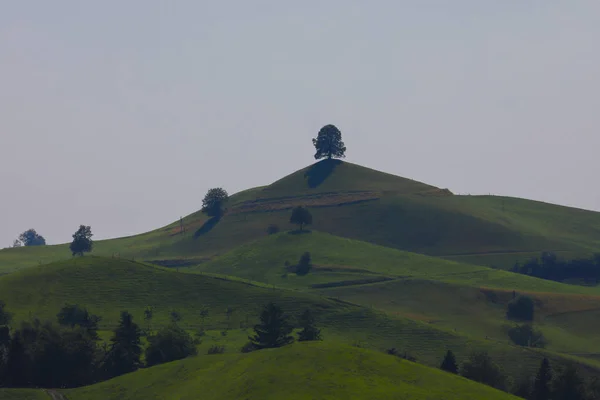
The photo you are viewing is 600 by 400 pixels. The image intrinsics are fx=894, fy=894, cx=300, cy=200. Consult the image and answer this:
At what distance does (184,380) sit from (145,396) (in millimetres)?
5704

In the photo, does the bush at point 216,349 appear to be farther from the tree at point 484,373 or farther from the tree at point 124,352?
the tree at point 484,373

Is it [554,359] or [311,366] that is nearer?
[311,366]

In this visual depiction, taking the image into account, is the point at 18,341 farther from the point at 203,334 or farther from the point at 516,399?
the point at 516,399

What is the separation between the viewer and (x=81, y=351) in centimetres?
14588

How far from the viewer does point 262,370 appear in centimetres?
11562

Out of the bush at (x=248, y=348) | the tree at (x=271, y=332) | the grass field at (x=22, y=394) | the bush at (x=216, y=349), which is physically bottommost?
the grass field at (x=22, y=394)

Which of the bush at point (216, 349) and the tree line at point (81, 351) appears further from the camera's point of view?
the bush at point (216, 349)

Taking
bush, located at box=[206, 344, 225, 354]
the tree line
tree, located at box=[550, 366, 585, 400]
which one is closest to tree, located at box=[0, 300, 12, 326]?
the tree line

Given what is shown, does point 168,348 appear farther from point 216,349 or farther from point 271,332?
point 271,332

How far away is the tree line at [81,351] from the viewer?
459ft

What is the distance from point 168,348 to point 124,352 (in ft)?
26.0

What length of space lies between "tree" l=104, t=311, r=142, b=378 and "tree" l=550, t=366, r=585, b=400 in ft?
223

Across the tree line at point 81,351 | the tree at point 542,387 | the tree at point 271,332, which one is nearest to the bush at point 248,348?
the tree line at point 81,351

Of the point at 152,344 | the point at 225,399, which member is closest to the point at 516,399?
the point at 225,399
